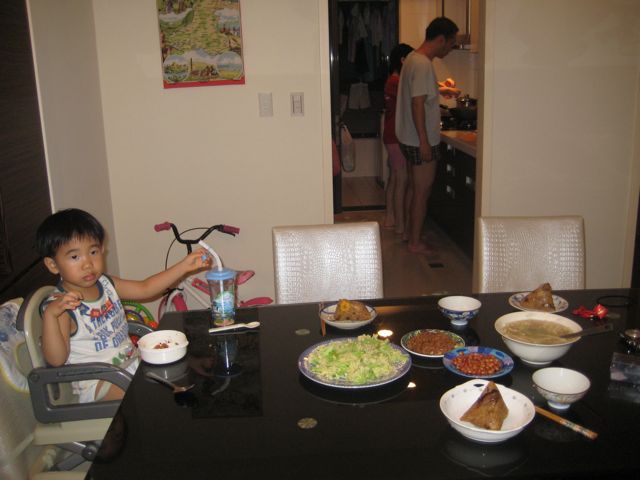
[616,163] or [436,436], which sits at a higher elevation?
[616,163]

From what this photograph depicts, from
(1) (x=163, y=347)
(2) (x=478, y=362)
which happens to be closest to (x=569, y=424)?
(2) (x=478, y=362)

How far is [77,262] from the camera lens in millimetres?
1830

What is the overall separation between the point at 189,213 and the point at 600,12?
96.9 inches

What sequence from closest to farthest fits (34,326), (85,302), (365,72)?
(34,326) → (85,302) → (365,72)

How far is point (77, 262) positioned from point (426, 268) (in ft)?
10.2

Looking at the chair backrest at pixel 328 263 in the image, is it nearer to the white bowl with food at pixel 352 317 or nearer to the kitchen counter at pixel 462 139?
the white bowl with food at pixel 352 317

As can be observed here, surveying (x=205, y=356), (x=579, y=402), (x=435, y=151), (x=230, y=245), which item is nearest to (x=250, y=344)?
(x=205, y=356)

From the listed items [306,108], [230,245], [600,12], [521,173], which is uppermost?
[600,12]

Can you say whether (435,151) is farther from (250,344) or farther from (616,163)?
(250,344)

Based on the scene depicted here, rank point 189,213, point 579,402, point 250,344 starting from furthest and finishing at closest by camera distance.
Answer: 1. point 189,213
2. point 250,344
3. point 579,402

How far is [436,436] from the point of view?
1.21 metres

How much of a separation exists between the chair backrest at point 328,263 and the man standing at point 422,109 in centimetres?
226

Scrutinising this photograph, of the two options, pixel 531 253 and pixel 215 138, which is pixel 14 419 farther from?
pixel 215 138

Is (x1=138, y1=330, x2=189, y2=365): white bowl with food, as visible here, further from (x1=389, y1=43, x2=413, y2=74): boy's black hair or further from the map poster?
(x1=389, y1=43, x2=413, y2=74): boy's black hair
